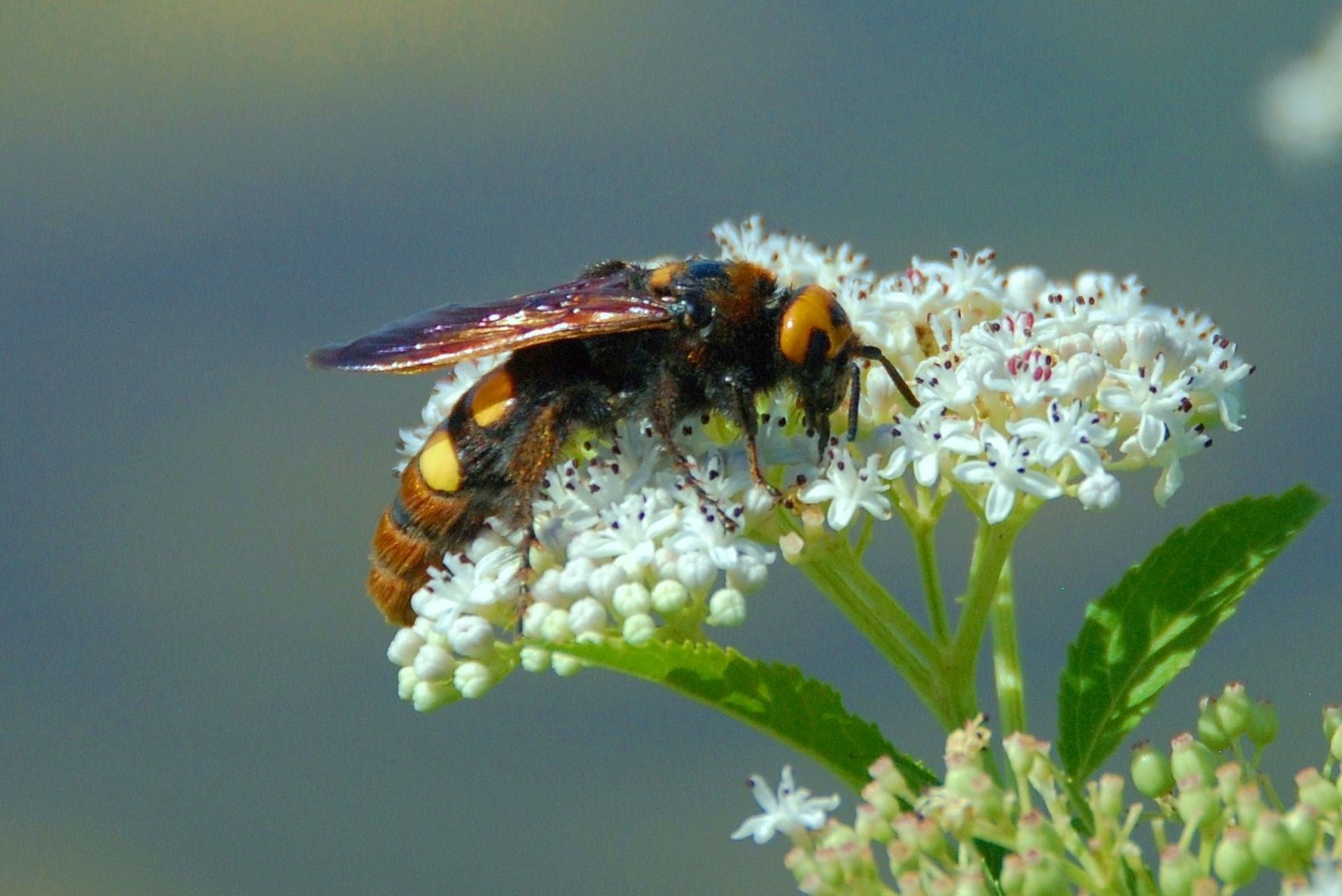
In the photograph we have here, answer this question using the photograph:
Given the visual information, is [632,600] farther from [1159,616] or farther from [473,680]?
[1159,616]

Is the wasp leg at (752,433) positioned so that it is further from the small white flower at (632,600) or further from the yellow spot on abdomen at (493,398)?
the yellow spot on abdomen at (493,398)

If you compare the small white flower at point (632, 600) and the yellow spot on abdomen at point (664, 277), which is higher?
the yellow spot on abdomen at point (664, 277)

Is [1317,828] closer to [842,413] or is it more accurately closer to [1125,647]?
[1125,647]

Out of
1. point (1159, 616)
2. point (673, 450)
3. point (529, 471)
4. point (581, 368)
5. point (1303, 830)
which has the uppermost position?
point (581, 368)

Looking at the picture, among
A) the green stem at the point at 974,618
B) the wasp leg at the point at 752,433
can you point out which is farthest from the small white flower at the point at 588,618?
the green stem at the point at 974,618

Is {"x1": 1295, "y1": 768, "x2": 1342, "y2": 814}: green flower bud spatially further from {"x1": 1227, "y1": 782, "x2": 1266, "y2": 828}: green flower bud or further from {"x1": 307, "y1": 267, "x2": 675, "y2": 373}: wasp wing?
{"x1": 307, "y1": 267, "x2": 675, "y2": 373}: wasp wing

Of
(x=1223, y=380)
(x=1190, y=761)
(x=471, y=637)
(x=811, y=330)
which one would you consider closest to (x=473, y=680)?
(x=471, y=637)
